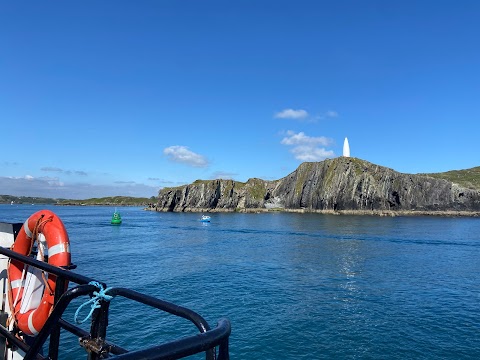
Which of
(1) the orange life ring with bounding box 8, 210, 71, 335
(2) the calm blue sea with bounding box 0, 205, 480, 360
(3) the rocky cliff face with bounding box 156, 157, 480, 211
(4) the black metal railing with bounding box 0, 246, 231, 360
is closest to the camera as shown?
(4) the black metal railing with bounding box 0, 246, 231, 360

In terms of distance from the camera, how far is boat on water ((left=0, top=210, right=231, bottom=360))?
103 inches

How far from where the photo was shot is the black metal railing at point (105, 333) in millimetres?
2324

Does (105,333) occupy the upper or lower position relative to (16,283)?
upper

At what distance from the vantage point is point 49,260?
6.09 metres

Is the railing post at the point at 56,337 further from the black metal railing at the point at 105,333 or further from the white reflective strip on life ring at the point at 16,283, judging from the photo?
the white reflective strip on life ring at the point at 16,283

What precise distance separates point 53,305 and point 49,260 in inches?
59.5

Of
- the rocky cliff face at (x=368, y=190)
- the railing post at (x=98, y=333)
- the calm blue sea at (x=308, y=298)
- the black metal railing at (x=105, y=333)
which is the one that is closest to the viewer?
the black metal railing at (x=105, y=333)

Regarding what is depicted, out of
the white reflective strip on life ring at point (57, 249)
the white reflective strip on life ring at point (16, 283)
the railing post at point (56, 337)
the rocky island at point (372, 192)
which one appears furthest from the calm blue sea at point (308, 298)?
the rocky island at point (372, 192)

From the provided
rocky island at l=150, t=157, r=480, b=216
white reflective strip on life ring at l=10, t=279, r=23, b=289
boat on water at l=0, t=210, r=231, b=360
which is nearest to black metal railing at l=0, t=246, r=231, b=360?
boat on water at l=0, t=210, r=231, b=360

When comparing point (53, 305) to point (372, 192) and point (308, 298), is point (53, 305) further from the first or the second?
point (372, 192)

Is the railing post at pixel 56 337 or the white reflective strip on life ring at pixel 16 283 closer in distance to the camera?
the railing post at pixel 56 337

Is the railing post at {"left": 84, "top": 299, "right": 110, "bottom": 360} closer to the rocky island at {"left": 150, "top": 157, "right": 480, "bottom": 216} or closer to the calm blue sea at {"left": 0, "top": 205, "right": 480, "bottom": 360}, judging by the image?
the calm blue sea at {"left": 0, "top": 205, "right": 480, "bottom": 360}

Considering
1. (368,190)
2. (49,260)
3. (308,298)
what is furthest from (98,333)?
(368,190)

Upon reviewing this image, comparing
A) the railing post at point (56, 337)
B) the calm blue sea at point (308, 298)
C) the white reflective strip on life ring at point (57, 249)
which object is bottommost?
the calm blue sea at point (308, 298)
